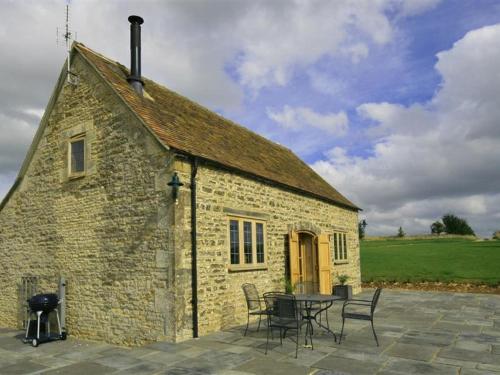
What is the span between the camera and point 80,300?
1031cm

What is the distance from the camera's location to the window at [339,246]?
1677cm

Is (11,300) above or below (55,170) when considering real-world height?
below

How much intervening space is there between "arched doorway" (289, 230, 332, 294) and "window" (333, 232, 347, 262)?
77.8 inches

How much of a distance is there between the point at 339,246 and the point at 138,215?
33.3 feet

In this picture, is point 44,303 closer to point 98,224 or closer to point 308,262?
point 98,224

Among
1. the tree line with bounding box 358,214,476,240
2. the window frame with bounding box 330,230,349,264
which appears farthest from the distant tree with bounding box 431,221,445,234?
the window frame with bounding box 330,230,349,264

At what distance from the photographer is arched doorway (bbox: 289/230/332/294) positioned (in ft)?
45.6

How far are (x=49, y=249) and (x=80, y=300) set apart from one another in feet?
6.30

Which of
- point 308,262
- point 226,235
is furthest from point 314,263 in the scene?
point 226,235

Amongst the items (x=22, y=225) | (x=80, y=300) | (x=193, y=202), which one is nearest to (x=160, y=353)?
(x=193, y=202)

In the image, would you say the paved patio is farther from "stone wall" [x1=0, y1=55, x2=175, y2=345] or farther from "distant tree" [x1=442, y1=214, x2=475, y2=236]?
"distant tree" [x1=442, y1=214, x2=475, y2=236]

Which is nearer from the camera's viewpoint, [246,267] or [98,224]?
[98,224]

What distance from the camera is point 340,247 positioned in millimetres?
17250

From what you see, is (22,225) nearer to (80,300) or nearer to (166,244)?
(80,300)
